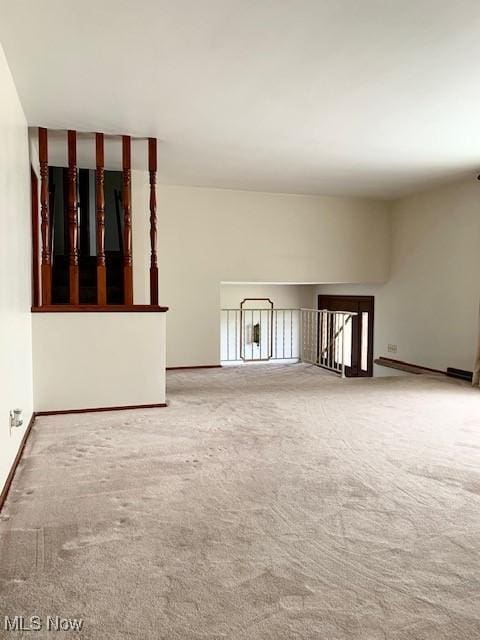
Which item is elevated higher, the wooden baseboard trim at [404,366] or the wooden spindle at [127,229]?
the wooden spindle at [127,229]

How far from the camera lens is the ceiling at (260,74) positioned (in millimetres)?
2352

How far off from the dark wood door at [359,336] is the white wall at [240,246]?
2.61ft

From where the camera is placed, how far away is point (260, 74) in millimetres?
2992

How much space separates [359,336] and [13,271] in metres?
6.09

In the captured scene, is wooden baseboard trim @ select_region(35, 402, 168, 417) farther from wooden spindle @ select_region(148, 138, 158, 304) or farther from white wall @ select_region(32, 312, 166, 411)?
wooden spindle @ select_region(148, 138, 158, 304)

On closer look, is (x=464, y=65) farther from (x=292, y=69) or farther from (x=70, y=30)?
(x=70, y=30)

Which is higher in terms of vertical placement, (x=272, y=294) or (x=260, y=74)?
(x=260, y=74)

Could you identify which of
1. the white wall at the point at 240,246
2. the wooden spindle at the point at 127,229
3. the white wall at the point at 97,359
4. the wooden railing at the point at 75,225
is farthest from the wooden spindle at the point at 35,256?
the white wall at the point at 240,246

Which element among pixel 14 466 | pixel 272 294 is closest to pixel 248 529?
pixel 14 466

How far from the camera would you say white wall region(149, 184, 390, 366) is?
6.39 m

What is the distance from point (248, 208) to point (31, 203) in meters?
3.04

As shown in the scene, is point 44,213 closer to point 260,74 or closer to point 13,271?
point 13,271

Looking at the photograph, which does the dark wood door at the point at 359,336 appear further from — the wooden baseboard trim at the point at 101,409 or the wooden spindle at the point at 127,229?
the wooden spindle at the point at 127,229

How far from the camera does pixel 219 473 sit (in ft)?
8.93
